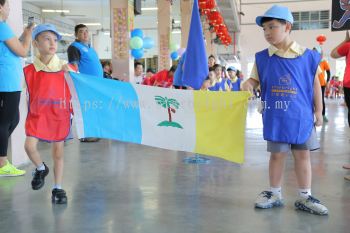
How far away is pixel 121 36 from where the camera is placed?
29.9ft

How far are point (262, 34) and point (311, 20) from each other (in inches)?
109

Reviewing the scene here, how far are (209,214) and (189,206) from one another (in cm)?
21

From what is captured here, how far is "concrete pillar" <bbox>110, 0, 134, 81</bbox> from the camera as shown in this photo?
29.6 ft

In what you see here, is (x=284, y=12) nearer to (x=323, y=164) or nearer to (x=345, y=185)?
(x=345, y=185)

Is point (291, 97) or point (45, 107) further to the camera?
point (45, 107)

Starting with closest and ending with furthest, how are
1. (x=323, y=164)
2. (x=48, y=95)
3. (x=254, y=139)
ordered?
(x=48, y=95) < (x=323, y=164) < (x=254, y=139)

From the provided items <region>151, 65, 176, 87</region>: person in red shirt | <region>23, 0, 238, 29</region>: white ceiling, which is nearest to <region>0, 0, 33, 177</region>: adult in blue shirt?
<region>151, 65, 176, 87</region>: person in red shirt

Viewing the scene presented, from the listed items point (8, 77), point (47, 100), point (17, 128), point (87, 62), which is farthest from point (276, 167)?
point (87, 62)

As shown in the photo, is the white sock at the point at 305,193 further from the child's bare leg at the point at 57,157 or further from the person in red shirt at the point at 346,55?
the child's bare leg at the point at 57,157

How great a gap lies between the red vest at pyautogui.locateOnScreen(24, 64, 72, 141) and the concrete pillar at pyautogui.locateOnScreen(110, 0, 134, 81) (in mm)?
6167

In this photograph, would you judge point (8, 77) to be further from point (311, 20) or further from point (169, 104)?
point (311, 20)

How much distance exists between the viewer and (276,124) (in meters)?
2.80

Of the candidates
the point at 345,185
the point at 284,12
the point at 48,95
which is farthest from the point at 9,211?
the point at 345,185

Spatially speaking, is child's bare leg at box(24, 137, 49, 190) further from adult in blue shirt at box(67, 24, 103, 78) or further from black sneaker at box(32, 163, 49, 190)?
adult in blue shirt at box(67, 24, 103, 78)
